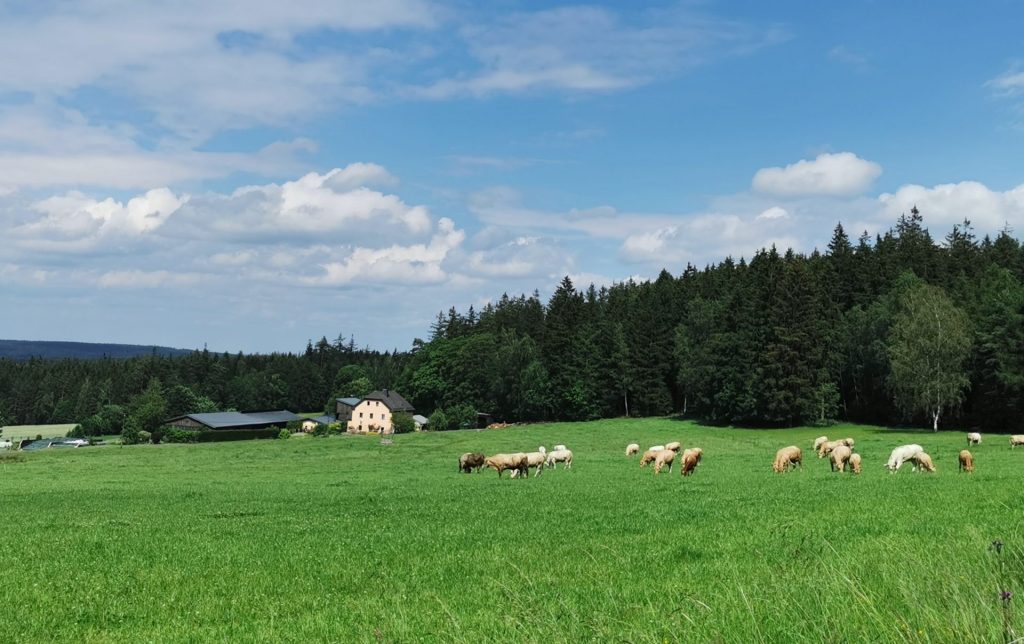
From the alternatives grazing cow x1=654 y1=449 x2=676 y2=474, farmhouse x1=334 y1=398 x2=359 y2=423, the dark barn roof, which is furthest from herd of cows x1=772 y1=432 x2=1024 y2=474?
farmhouse x1=334 y1=398 x2=359 y2=423

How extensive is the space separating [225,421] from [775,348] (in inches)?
4577

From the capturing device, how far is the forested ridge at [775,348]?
76.4 meters

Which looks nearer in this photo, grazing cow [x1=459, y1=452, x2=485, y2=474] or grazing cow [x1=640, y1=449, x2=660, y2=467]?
grazing cow [x1=640, y1=449, x2=660, y2=467]

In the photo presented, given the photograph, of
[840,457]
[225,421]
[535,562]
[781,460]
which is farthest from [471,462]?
[225,421]

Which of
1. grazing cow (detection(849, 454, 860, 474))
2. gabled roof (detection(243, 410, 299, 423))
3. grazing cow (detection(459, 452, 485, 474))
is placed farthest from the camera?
gabled roof (detection(243, 410, 299, 423))

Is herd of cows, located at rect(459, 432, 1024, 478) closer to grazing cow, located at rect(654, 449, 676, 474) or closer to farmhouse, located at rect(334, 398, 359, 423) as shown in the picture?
grazing cow, located at rect(654, 449, 676, 474)

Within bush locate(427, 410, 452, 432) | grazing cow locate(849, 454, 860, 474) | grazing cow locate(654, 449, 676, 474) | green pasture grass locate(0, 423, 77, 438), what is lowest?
green pasture grass locate(0, 423, 77, 438)

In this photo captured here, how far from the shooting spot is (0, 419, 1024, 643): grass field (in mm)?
6660

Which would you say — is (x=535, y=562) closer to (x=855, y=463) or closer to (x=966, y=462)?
(x=855, y=463)

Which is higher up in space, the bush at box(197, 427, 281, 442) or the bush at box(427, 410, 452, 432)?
the bush at box(427, 410, 452, 432)

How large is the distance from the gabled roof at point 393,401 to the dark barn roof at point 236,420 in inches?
724

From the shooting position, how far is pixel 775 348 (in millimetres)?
84688

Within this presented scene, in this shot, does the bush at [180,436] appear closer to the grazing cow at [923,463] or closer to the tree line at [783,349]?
the tree line at [783,349]

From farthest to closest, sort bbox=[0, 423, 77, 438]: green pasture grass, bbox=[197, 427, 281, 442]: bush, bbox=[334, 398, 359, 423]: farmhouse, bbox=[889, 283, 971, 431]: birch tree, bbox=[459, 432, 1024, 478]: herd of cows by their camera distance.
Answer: bbox=[334, 398, 359, 423]: farmhouse, bbox=[0, 423, 77, 438]: green pasture grass, bbox=[197, 427, 281, 442]: bush, bbox=[889, 283, 971, 431]: birch tree, bbox=[459, 432, 1024, 478]: herd of cows
